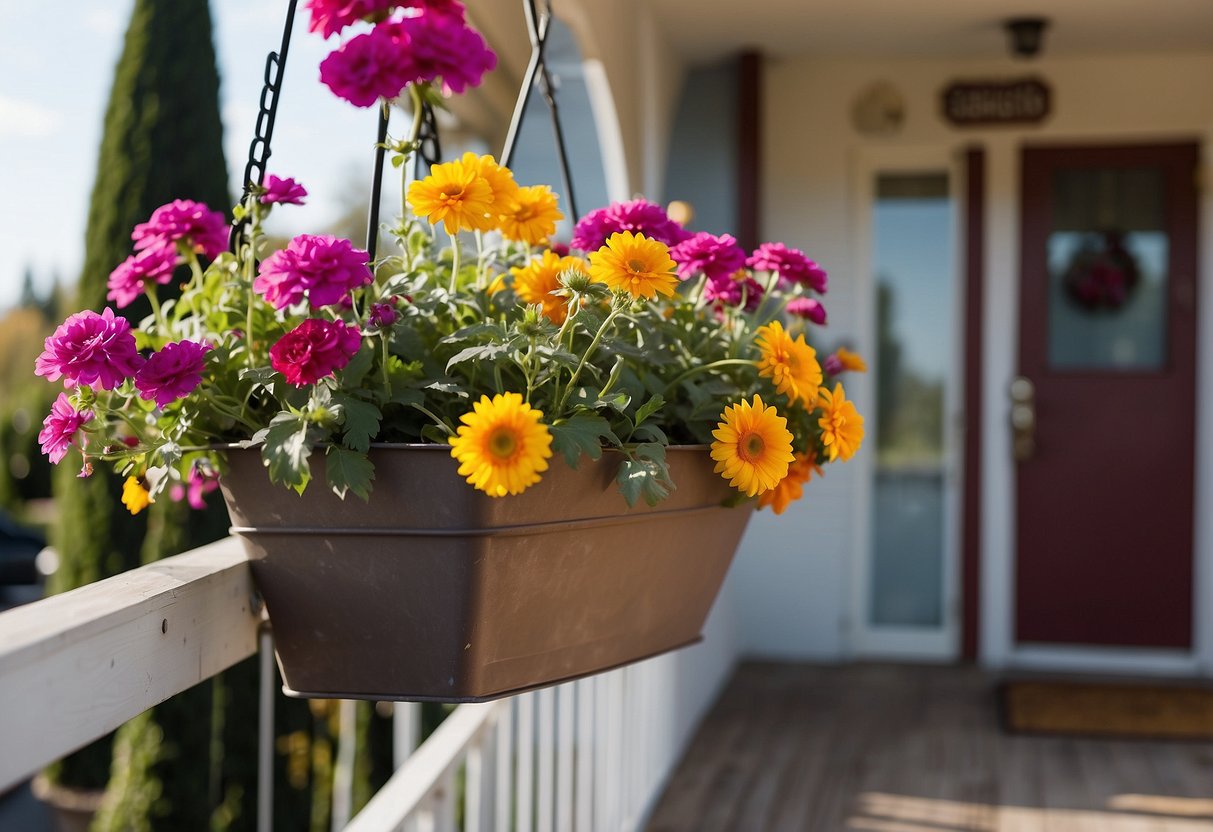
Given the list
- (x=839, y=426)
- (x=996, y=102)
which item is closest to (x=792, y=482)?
(x=839, y=426)

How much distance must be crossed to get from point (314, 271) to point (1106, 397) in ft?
13.6

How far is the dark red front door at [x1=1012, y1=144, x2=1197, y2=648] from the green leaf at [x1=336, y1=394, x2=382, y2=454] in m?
4.04

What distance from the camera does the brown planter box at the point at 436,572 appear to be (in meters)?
0.88

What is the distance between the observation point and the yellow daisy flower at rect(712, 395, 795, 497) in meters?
0.93

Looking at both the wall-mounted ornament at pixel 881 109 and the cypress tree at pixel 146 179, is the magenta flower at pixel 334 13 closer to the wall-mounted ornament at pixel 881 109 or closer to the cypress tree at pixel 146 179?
the cypress tree at pixel 146 179

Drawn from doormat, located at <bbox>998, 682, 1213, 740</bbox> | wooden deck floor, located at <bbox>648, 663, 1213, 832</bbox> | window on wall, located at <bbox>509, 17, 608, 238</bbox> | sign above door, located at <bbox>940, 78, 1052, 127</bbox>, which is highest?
sign above door, located at <bbox>940, 78, 1052, 127</bbox>

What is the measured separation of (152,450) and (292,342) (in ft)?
0.59

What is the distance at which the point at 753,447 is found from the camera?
0.95 metres

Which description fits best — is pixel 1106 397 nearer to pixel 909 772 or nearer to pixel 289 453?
pixel 909 772

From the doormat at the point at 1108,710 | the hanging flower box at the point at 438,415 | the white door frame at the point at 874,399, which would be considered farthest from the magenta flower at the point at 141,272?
the white door frame at the point at 874,399

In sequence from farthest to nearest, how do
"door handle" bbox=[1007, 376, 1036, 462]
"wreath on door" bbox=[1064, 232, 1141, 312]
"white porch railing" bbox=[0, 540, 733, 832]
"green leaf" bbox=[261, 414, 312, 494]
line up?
"door handle" bbox=[1007, 376, 1036, 462] < "wreath on door" bbox=[1064, 232, 1141, 312] < "green leaf" bbox=[261, 414, 312, 494] < "white porch railing" bbox=[0, 540, 733, 832]

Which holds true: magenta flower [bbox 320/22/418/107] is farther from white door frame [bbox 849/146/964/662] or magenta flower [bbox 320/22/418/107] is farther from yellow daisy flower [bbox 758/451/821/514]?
white door frame [bbox 849/146/964/662]

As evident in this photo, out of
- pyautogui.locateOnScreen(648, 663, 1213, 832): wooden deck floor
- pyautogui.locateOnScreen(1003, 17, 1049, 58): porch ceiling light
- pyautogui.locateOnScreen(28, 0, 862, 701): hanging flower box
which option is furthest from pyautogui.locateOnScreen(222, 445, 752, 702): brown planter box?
pyautogui.locateOnScreen(1003, 17, 1049, 58): porch ceiling light

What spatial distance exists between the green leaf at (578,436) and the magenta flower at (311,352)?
0.15 meters
